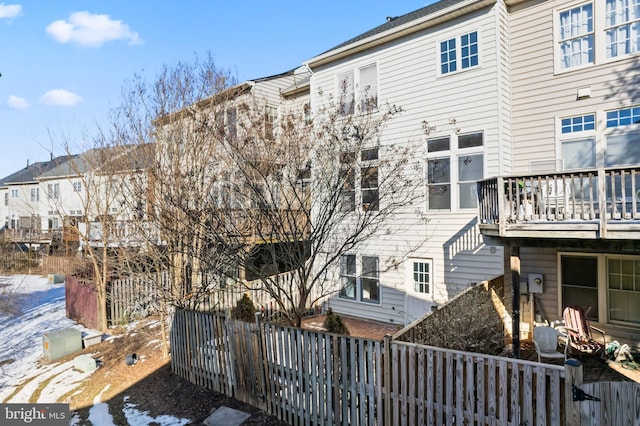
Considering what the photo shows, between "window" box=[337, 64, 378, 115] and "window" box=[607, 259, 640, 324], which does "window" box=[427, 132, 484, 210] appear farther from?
"window" box=[607, 259, 640, 324]

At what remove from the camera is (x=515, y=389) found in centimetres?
377

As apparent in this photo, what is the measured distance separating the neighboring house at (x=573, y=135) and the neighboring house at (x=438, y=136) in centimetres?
55

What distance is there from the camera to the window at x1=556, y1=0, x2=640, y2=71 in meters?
7.56

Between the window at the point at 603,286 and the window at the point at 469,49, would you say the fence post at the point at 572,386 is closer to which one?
the window at the point at 603,286

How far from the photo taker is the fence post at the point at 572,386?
343 cm

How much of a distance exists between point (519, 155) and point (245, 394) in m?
8.02

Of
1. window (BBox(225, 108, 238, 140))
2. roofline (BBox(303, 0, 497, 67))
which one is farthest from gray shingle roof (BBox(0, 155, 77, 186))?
roofline (BBox(303, 0, 497, 67))

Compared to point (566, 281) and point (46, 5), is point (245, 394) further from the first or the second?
point (46, 5)

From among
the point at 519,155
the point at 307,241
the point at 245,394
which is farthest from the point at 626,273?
the point at 245,394

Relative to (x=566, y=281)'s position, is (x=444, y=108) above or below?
above

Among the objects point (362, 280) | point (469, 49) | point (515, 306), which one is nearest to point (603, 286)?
point (515, 306)

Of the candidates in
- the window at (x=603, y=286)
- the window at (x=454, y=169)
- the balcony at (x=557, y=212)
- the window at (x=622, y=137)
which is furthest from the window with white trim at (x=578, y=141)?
the window at (x=603, y=286)

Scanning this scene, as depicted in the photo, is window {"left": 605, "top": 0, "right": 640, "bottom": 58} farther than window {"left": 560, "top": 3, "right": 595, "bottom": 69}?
No

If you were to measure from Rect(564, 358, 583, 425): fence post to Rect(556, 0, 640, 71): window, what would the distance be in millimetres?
7356
